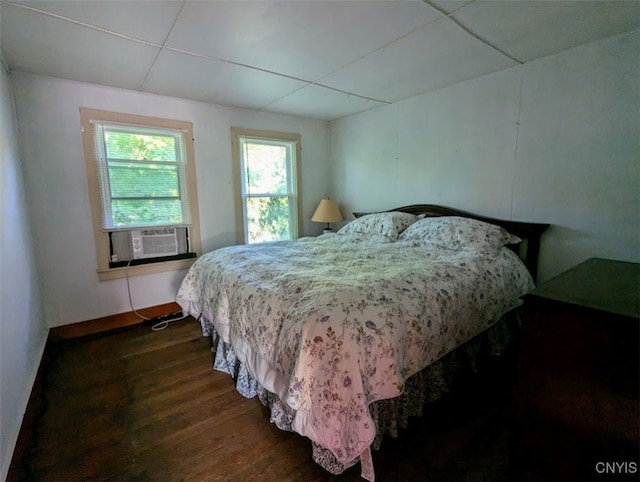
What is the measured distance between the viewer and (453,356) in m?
1.87

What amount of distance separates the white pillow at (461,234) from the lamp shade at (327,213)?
136 centimetres

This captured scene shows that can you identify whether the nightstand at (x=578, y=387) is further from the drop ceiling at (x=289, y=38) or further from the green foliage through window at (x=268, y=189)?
the green foliage through window at (x=268, y=189)

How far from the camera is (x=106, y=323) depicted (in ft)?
9.16

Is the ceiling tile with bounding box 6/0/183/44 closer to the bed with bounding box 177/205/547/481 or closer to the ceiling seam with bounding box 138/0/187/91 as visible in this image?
the ceiling seam with bounding box 138/0/187/91

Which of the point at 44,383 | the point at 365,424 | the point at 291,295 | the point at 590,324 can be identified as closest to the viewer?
the point at 590,324

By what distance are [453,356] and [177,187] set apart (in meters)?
3.08

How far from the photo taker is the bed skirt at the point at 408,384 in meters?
1.41

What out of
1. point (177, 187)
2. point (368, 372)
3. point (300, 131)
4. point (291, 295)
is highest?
point (300, 131)

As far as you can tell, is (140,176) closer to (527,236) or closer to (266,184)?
(266,184)

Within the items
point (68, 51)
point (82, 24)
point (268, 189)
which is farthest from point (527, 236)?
point (68, 51)

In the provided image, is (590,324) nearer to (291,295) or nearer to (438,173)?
(291,295)

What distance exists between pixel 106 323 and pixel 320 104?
3.25 meters

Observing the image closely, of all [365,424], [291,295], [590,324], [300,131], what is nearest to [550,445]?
[590,324]

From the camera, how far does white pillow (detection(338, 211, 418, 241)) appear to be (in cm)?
295
